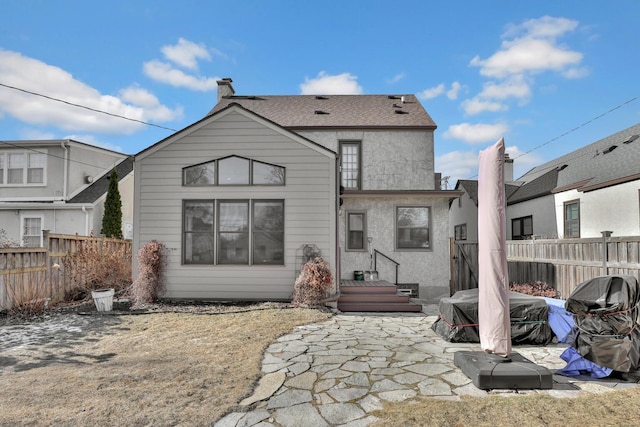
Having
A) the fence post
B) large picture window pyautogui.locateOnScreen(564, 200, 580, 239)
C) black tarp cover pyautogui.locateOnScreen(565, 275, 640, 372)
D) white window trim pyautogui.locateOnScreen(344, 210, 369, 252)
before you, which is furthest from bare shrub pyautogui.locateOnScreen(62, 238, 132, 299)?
large picture window pyautogui.locateOnScreen(564, 200, 580, 239)

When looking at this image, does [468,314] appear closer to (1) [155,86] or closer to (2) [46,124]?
(1) [155,86]

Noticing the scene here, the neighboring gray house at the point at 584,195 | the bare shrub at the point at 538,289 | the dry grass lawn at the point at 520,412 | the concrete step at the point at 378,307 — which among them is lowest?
the concrete step at the point at 378,307

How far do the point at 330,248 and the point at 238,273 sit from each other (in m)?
2.31

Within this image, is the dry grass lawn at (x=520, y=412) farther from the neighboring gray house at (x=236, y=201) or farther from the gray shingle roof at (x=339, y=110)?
the gray shingle roof at (x=339, y=110)

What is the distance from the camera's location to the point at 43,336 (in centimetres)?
623

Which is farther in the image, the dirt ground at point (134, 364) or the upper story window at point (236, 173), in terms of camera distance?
the upper story window at point (236, 173)

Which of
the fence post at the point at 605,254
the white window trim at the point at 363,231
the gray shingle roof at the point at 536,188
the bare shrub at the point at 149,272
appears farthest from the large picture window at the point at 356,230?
the gray shingle roof at the point at 536,188

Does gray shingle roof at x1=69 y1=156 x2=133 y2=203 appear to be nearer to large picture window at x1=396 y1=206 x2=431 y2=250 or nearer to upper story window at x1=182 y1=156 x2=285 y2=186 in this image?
upper story window at x1=182 y1=156 x2=285 y2=186

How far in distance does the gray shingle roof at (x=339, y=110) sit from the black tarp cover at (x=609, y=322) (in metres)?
8.96

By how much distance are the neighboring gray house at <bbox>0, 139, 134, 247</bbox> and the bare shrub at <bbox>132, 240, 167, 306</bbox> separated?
8080 mm

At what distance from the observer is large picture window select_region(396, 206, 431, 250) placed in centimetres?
1166

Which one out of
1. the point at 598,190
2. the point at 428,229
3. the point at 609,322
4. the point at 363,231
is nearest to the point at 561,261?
the point at 428,229

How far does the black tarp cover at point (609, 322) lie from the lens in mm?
4184

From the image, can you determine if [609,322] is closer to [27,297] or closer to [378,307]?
[378,307]
